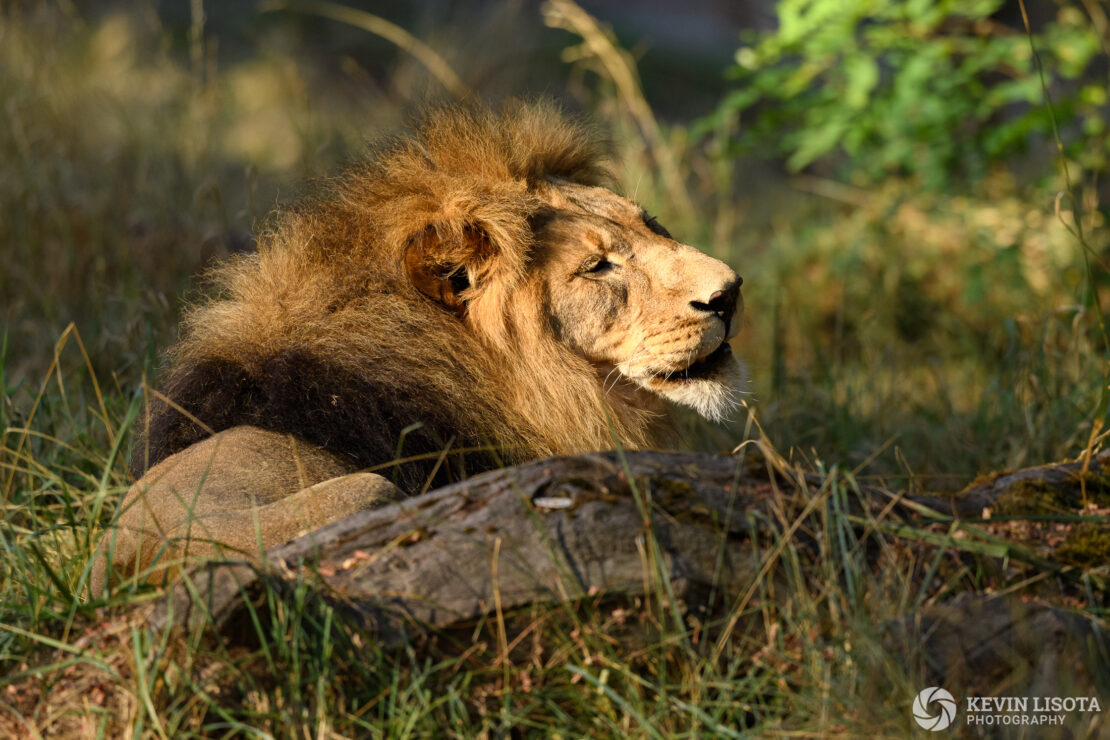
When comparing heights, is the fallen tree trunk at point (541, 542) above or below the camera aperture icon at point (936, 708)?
above

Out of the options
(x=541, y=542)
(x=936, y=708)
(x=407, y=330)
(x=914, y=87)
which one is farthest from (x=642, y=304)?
(x=914, y=87)

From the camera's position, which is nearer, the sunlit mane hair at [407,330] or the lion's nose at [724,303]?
the sunlit mane hair at [407,330]

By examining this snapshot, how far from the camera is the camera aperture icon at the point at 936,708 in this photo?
183 centimetres

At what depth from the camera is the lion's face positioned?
310 centimetres

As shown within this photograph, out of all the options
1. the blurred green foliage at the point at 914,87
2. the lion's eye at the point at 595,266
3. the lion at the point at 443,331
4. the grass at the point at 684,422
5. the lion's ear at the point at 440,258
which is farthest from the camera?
the blurred green foliage at the point at 914,87

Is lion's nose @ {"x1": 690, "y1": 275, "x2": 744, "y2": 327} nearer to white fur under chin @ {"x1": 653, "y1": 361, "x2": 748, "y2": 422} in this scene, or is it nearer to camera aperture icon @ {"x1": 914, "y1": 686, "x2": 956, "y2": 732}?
white fur under chin @ {"x1": 653, "y1": 361, "x2": 748, "y2": 422}

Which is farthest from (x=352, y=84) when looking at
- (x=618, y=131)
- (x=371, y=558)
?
(x=371, y=558)

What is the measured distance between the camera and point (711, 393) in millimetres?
3230

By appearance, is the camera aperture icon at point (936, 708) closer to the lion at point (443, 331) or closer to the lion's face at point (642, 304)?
the lion at point (443, 331)

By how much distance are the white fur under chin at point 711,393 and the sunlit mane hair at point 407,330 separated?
0.15 meters

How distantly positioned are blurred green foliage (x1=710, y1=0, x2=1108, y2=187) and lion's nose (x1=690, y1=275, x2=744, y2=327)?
9.95ft

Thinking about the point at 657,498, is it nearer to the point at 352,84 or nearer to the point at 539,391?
the point at 539,391

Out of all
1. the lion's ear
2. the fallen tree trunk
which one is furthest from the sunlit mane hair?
the fallen tree trunk

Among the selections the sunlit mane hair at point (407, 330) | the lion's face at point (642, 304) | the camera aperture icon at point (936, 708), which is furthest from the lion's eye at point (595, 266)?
the camera aperture icon at point (936, 708)
